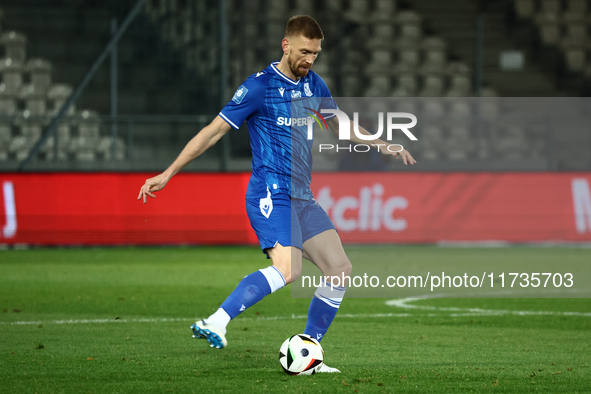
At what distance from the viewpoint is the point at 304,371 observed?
15.4ft

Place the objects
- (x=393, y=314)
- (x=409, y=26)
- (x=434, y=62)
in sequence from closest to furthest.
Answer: (x=393, y=314) → (x=434, y=62) → (x=409, y=26)

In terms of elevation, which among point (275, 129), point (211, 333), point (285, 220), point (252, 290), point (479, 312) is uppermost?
point (275, 129)

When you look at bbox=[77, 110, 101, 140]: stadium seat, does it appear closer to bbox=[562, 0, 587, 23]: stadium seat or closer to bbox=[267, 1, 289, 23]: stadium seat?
bbox=[267, 1, 289, 23]: stadium seat

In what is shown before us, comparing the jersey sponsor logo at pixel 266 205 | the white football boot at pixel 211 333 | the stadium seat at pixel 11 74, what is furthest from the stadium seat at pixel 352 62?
the white football boot at pixel 211 333

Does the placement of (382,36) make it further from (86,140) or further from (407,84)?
(86,140)

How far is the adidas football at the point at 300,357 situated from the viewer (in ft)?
15.4

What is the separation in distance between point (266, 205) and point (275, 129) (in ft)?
1.54

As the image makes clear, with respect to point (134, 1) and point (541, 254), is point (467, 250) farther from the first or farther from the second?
point (134, 1)

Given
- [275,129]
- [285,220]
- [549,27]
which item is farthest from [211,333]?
[549,27]

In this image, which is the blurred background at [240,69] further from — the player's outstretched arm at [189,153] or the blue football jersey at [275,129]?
the player's outstretched arm at [189,153]

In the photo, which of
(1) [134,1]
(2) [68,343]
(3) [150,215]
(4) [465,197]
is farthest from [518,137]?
(2) [68,343]

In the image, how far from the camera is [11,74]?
699 inches

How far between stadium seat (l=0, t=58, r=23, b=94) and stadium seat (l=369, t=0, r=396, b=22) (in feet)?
25.2

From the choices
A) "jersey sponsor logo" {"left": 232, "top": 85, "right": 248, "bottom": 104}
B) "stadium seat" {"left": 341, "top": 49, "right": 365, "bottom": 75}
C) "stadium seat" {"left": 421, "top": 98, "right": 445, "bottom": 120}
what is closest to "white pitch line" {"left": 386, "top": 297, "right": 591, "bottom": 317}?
"jersey sponsor logo" {"left": 232, "top": 85, "right": 248, "bottom": 104}
